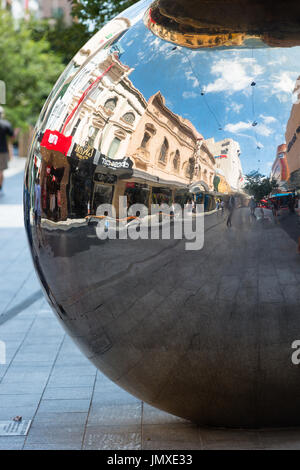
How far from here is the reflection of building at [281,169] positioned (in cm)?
295

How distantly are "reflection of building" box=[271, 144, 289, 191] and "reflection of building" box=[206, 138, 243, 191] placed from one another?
0.55 feet

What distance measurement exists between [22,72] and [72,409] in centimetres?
3324

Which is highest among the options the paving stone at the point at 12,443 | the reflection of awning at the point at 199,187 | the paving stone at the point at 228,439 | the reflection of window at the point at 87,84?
the reflection of window at the point at 87,84

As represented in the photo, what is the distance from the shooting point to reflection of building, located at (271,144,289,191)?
2.95m

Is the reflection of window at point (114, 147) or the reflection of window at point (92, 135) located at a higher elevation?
the reflection of window at point (92, 135)

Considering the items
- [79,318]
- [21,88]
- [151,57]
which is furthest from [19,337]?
[21,88]

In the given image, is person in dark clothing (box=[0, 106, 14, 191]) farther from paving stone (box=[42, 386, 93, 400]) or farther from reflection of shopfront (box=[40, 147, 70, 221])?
reflection of shopfront (box=[40, 147, 70, 221])

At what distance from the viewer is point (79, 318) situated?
3.49 m

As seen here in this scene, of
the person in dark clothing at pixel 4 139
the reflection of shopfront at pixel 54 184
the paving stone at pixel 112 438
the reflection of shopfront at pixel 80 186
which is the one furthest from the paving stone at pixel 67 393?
the person in dark clothing at pixel 4 139

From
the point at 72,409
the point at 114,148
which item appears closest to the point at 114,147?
the point at 114,148

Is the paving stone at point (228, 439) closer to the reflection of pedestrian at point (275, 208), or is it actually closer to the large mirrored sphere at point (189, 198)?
the large mirrored sphere at point (189, 198)

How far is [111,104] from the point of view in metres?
3.20

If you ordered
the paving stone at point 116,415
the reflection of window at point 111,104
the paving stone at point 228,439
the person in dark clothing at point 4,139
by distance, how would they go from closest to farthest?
1. the reflection of window at point 111,104
2. the paving stone at point 228,439
3. the paving stone at point 116,415
4. the person in dark clothing at point 4,139

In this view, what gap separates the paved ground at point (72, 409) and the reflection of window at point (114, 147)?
1676mm
